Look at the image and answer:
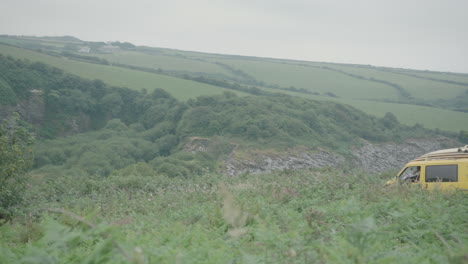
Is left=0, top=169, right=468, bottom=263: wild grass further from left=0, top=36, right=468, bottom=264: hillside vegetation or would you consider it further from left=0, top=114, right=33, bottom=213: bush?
left=0, top=114, right=33, bottom=213: bush

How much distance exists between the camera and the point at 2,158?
600 inches

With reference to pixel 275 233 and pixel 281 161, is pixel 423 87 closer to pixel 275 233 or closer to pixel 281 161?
pixel 281 161

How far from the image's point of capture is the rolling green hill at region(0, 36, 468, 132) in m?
75.6

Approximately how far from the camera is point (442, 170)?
1270 centimetres

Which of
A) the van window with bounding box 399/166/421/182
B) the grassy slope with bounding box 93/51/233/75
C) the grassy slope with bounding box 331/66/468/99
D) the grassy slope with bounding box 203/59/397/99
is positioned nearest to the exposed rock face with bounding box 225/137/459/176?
the van window with bounding box 399/166/421/182

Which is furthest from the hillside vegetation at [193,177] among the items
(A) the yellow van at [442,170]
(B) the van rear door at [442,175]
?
(B) the van rear door at [442,175]

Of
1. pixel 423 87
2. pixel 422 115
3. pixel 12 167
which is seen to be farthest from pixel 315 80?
pixel 12 167

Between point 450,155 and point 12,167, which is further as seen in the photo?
point 12,167

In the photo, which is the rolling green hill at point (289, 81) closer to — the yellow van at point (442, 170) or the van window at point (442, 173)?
the yellow van at point (442, 170)

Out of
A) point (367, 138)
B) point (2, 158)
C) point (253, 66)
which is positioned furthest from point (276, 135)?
point (253, 66)

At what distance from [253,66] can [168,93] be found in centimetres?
5739

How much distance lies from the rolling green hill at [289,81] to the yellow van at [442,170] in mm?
58642

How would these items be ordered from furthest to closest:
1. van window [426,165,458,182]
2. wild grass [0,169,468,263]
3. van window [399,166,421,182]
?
van window [399,166,421,182] → van window [426,165,458,182] → wild grass [0,169,468,263]

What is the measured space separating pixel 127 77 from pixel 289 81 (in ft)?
155
